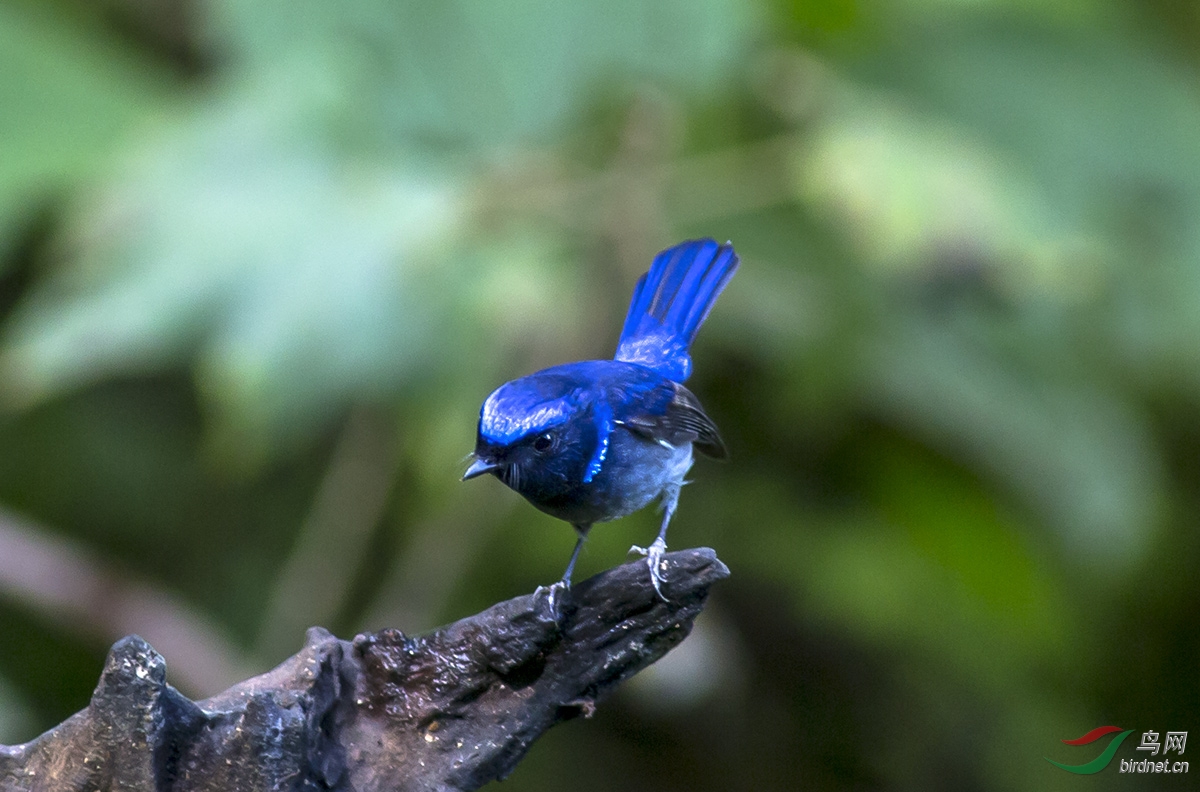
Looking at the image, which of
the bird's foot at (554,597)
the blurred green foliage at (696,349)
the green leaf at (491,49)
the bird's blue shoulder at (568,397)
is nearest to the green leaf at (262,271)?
the blurred green foliage at (696,349)

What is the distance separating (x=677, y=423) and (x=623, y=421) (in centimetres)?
17

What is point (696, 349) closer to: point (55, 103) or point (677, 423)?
point (677, 423)

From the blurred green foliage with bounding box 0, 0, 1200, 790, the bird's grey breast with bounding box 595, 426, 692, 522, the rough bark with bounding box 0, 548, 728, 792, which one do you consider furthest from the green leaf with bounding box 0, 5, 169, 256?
the rough bark with bounding box 0, 548, 728, 792

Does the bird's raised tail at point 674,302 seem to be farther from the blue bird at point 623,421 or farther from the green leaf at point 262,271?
Result: the green leaf at point 262,271

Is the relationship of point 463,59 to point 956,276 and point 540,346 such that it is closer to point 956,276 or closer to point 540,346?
point 540,346

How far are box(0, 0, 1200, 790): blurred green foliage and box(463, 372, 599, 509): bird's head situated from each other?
1.11 m

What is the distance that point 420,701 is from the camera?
1.92 m

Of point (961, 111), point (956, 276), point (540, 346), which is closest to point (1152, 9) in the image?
point (961, 111)

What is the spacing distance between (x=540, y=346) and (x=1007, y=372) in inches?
77.3

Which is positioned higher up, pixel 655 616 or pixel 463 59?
pixel 463 59

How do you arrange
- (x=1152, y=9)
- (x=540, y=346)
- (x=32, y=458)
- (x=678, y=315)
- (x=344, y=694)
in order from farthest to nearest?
(x=1152, y=9) → (x=32, y=458) → (x=540, y=346) → (x=678, y=315) → (x=344, y=694)

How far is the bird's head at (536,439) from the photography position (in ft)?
7.79

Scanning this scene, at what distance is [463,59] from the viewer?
14.8ft

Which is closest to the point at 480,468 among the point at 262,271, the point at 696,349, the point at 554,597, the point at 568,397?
the point at 568,397
